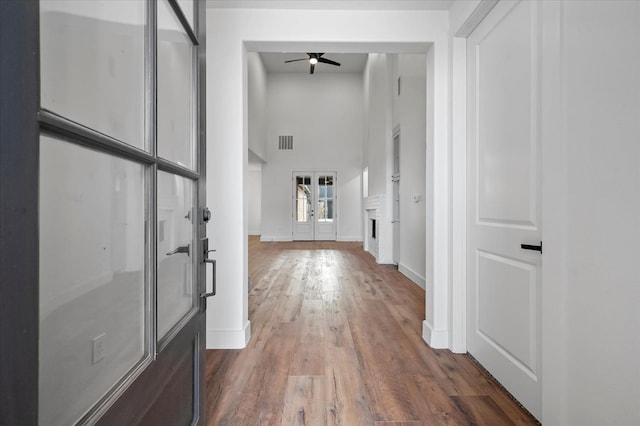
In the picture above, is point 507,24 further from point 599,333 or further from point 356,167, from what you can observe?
point 356,167

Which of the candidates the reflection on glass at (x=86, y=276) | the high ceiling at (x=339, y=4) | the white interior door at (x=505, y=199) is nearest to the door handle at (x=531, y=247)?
the white interior door at (x=505, y=199)

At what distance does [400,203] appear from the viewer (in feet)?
17.6

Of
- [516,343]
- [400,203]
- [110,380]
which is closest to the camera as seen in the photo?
[110,380]

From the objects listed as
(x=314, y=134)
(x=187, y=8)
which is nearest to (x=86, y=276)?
(x=187, y=8)

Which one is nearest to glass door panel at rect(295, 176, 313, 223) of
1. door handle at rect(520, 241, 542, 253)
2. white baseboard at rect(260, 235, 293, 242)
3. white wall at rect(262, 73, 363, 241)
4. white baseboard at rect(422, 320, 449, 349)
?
white wall at rect(262, 73, 363, 241)

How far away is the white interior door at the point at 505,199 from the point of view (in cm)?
164

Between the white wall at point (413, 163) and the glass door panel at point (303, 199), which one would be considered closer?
the white wall at point (413, 163)

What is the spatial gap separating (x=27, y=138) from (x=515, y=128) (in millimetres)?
1967

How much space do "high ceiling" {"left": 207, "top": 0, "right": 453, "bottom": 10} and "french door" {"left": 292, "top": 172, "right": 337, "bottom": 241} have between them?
8.42 m

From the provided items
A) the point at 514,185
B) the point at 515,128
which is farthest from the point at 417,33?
the point at 514,185

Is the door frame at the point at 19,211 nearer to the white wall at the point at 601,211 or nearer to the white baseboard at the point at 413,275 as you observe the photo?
the white wall at the point at 601,211

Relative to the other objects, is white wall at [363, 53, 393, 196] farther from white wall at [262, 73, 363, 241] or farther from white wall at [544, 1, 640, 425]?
white wall at [544, 1, 640, 425]

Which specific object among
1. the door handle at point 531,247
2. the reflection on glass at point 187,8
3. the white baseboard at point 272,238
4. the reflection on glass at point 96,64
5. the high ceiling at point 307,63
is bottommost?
the white baseboard at point 272,238

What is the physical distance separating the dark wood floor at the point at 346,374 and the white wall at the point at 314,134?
738 centimetres
